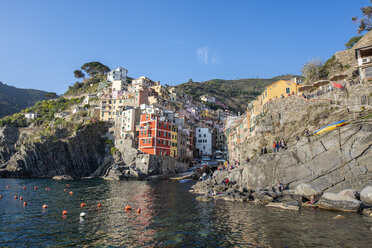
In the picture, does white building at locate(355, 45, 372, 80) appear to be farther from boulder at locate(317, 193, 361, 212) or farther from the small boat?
boulder at locate(317, 193, 361, 212)

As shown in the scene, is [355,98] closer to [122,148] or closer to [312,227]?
[312,227]

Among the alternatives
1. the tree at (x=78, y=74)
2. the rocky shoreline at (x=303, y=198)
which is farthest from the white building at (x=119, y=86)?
the rocky shoreline at (x=303, y=198)

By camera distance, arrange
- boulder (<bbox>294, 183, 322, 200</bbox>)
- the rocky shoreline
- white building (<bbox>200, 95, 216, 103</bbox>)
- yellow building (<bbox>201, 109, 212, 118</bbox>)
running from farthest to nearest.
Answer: white building (<bbox>200, 95, 216, 103</bbox>)
yellow building (<bbox>201, 109, 212, 118</bbox>)
boulder (<bbox>294, 183, 322, 200</bbox>)
the rocky shoreline

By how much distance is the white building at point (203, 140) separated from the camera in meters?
103

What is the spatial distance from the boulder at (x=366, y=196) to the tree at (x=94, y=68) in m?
153

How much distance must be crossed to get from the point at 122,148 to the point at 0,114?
129228mm

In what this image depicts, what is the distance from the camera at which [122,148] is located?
81625 mm

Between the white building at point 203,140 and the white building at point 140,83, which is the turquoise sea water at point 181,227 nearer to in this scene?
the white building at point 203,140

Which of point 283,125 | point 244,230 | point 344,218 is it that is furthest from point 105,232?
point 283,125

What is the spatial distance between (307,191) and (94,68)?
497ft

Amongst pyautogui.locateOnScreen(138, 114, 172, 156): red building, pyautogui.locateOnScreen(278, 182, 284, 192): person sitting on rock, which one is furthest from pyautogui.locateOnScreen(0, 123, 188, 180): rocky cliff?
pyautogui.locateOnScreen(278, 182, 284, 192): person sitting on rock

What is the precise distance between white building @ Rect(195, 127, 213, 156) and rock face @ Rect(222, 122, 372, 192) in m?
66.1

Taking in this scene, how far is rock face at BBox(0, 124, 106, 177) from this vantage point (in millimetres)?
75125

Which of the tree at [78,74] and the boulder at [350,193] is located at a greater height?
the tree at [78,74]
